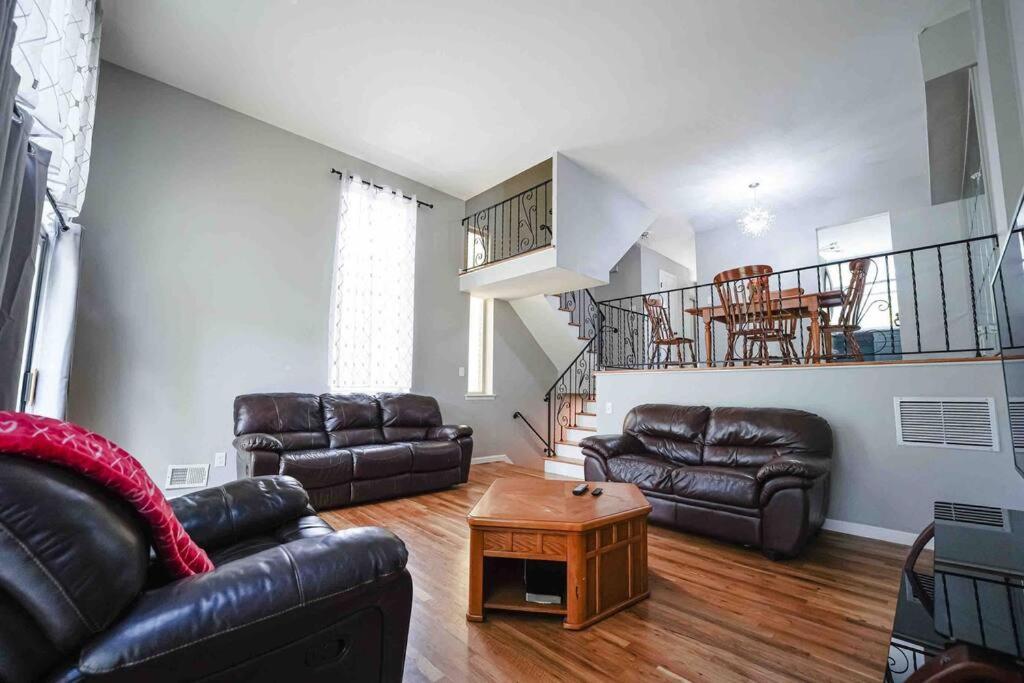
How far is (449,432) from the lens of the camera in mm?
4547

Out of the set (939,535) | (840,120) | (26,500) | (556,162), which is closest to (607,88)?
(556,162)

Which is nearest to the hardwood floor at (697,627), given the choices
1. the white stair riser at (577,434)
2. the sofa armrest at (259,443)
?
the sofa armrest at (259,443)

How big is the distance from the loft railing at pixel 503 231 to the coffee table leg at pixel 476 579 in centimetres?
474

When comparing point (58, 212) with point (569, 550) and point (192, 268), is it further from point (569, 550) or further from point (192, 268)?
point (569, 550)

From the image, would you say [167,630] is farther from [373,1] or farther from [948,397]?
[948,397]

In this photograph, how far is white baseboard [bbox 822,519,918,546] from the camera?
9.80 feet

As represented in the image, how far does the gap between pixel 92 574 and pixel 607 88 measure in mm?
4397

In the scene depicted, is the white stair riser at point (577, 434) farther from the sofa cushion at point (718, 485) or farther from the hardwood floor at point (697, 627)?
the hardwood floor at point (697, 627)

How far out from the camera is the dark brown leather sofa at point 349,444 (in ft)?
11.3

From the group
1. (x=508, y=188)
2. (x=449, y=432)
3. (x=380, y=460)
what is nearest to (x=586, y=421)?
(x=449, y=432)

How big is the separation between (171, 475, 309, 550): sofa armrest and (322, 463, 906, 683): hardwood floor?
0.79m

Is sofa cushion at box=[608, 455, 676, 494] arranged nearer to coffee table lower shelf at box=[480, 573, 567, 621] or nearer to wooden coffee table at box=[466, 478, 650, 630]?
wooden coffee table at box=[466, 478, 650, 630]

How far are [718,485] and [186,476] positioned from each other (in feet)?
14.3

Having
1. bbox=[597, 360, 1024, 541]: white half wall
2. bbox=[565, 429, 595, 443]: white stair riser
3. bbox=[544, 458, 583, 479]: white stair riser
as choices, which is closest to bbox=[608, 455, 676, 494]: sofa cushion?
bbox=[597, 360, 1024, 541]: white half wall
